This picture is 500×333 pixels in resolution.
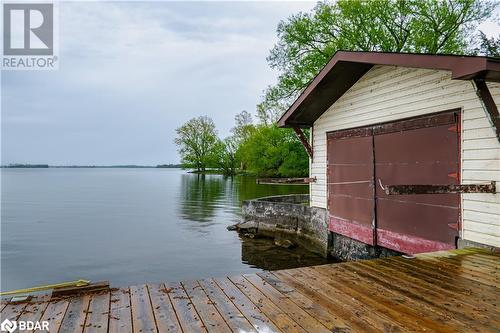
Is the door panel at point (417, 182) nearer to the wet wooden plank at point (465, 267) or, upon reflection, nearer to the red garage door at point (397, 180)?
the red garage door at point (397, 180)

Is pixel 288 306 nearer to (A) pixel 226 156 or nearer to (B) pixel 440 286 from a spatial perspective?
(B) pixel 440 286

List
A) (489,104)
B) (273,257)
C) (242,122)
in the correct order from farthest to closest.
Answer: (242,122)
(273,257)
(489,104)

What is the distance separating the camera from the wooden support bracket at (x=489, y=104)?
4891mm

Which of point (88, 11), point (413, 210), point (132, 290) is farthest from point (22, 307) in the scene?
point (88, 11)

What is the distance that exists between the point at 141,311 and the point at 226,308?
0.81 meters

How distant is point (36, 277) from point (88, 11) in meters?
8.52

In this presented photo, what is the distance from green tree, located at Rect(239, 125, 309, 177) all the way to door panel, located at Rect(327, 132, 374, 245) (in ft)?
112

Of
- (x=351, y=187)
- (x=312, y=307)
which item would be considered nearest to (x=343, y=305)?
(x=312, y=307)

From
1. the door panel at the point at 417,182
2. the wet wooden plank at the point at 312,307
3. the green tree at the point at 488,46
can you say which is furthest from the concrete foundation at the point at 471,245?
the green tree at the point at 488,46

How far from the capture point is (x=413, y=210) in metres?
6.77

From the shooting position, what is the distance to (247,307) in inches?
126

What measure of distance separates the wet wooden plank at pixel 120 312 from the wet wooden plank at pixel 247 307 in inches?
39.9

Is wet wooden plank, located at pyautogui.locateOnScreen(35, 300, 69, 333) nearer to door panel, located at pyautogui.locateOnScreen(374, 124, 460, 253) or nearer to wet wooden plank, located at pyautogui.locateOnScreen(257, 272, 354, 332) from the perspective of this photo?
wet wooden plank, located at pyautogui.locateOnScreen(257, 272, 354, 332)

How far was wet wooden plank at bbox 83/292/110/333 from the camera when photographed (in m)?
2.75
